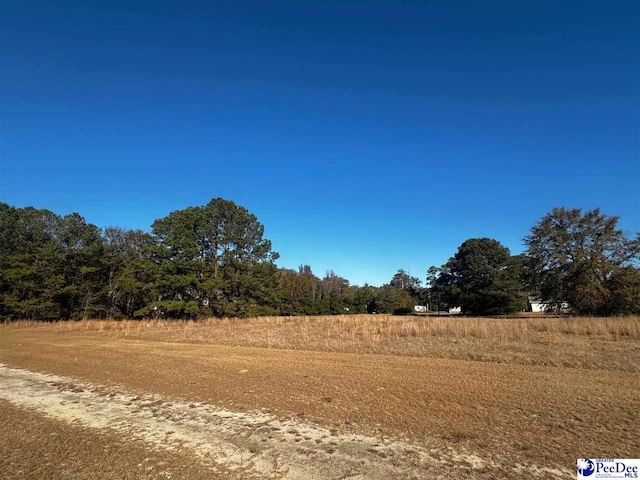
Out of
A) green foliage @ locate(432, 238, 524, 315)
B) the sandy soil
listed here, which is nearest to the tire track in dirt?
the sandy soil

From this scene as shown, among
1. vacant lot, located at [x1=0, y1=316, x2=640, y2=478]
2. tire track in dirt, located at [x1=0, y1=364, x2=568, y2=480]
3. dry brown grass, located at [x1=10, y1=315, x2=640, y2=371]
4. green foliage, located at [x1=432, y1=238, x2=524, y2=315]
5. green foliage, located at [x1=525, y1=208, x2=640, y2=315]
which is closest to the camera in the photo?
tire track in dirt, located at [x1=0, y1=364, x2=568, y2=480]

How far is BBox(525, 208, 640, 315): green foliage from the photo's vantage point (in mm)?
29891

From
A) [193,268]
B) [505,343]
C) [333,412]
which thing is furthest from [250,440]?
Answer: [193,268]

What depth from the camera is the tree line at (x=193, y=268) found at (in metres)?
30.4

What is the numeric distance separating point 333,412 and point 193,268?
3010 cm

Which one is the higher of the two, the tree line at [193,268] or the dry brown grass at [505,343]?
the tree line at [193,268]

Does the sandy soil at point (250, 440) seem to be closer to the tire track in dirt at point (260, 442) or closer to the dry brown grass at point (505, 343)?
the tire track in dirt at point (260, 442)

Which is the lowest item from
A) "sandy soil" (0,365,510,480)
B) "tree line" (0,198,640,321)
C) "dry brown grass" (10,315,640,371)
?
"sandy soil" (0,365,510,480)

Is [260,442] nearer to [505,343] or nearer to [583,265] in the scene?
[505,343]

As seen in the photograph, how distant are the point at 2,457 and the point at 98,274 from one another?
35.3 m

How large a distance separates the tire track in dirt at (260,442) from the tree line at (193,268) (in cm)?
2676

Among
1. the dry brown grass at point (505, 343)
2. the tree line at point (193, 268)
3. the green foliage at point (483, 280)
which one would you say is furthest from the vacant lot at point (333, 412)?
the green foliage at point (483, 280)

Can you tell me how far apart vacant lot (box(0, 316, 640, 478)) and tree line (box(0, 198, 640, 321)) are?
74.8 feet

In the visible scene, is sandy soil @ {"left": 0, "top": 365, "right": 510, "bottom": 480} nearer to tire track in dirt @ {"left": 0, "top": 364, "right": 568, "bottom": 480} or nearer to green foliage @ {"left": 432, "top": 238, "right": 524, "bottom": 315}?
tire track in dirt @ {"left": 0, "top": 364, "right": 568, "bottom": 480}
